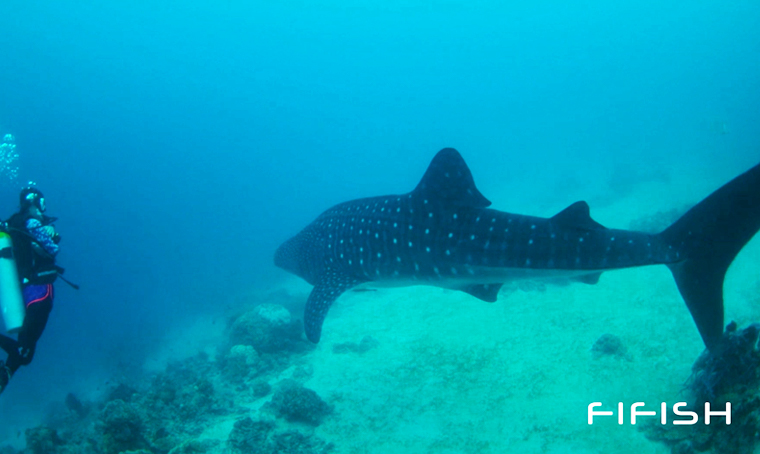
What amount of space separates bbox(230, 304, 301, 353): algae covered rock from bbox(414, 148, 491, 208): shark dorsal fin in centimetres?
877

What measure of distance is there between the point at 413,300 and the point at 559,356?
22.1 ft

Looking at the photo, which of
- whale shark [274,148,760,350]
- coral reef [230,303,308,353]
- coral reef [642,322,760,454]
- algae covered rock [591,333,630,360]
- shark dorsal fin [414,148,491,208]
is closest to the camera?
whale shark [274,148,760,350]

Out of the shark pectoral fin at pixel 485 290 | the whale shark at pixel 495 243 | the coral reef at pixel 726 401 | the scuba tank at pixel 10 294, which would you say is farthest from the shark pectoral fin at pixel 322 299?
the coral reef at pixel 726 401

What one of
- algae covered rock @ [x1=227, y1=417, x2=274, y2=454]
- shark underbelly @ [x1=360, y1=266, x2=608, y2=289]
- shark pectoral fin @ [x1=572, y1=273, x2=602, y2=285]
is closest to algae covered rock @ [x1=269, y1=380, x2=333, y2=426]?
algae covered rock @ [x1=227, y1=417, x2=274, y2=454]

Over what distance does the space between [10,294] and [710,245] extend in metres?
10.3

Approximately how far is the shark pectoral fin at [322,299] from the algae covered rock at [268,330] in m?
5.68

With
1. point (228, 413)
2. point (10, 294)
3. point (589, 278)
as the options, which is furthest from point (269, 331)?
point (589, 278)

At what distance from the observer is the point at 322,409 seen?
7809 millimetres

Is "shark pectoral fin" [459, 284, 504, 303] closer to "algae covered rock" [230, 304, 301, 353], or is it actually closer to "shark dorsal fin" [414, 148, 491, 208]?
"shark dorsal fin" [414, 148, 491, 208]

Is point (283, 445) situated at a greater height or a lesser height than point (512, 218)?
lesser

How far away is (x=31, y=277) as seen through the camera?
6.71 metres

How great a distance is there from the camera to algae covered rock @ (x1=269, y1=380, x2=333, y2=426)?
7605 mm

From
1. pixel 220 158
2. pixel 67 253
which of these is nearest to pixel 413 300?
pixel 67 253

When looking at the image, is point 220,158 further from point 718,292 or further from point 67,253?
point 718,292
